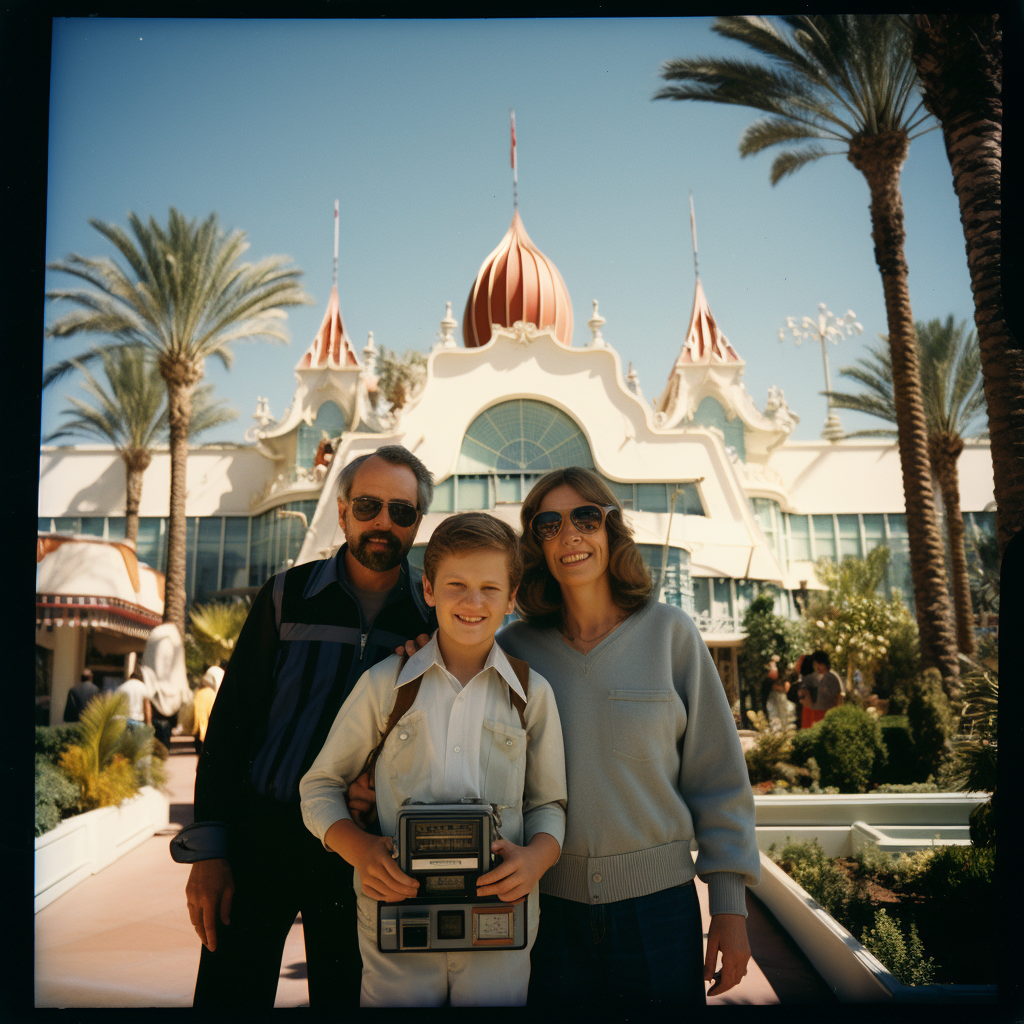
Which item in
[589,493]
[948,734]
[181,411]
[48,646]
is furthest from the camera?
[48,646]

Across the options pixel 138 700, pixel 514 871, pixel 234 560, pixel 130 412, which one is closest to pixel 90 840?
pixel 138 700

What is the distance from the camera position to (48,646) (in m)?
18.4

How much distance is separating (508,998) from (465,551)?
1363 millimetres

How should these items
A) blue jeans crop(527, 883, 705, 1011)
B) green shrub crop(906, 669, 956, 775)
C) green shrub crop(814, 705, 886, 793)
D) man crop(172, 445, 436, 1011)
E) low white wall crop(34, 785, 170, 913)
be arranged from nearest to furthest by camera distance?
blue jeans crop(527, 883, 705, 1011), man crop(172, 445, 436, 1011), low white wall crop(34, 785, 170, 913), green shrub crop(814, 705, 886, 793), green shrub crop(906, 669, 956, 775)

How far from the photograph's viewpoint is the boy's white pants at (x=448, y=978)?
2428mm

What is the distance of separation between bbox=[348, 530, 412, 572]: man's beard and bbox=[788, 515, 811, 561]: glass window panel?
86.2 feet

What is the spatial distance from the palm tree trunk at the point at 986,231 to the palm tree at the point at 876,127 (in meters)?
3.13

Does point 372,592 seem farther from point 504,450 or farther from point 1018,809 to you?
point 504,450

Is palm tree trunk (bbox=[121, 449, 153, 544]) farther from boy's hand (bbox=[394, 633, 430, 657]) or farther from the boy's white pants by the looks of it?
the boy's white pants

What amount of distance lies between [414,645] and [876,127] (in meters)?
10.7

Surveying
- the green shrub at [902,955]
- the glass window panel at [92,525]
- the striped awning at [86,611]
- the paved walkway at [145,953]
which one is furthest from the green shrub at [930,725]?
the glass window panel at [92,525]

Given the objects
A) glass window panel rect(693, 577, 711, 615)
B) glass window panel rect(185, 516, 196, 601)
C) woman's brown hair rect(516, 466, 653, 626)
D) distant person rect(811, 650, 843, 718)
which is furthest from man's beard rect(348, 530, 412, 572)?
glass window panel rect(185, 516, 196, 601)

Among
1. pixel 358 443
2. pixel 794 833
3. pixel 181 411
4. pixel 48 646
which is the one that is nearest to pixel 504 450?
pixel 358 443

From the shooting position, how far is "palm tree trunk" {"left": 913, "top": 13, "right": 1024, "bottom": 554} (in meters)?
5.44
